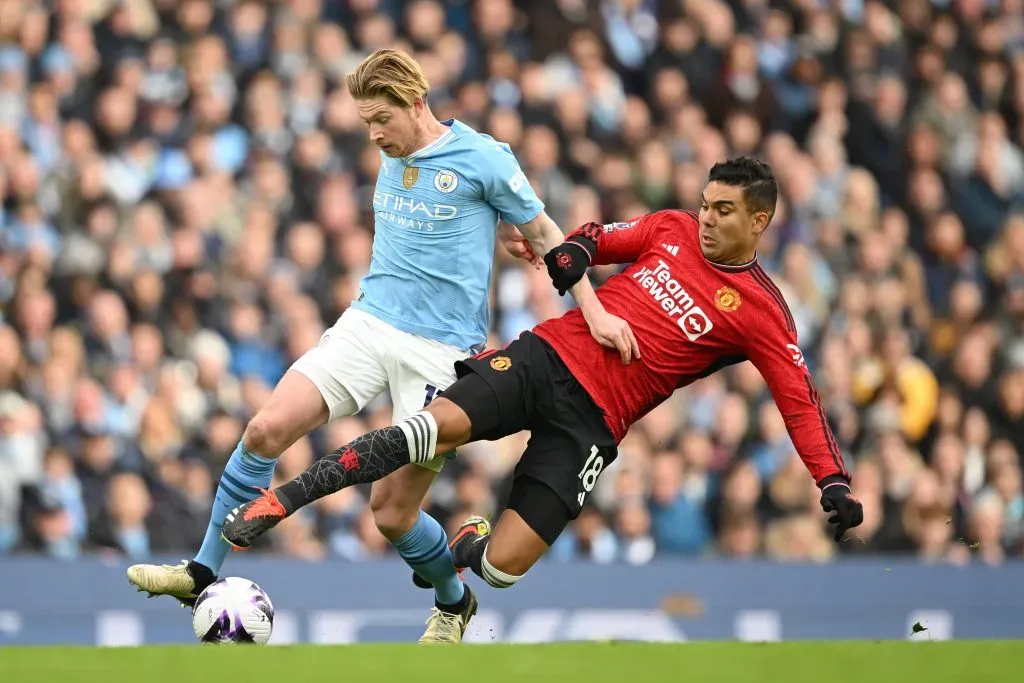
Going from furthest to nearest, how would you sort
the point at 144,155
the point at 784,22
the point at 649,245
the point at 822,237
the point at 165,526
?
the point at 784,22
the point at 822,237
the point at 144,155
the point at 165,526
the point at 649,245

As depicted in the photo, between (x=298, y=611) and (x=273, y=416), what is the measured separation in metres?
3.43

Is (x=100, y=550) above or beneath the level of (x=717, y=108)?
beneath

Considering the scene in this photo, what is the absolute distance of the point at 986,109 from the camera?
48.2ft

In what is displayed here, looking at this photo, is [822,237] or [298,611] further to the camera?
[822,237]

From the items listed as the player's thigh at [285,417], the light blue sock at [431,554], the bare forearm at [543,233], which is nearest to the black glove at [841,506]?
the bare forearm at [543,233]

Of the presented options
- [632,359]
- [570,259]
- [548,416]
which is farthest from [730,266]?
[548,416]

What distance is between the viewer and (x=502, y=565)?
23.3 ft

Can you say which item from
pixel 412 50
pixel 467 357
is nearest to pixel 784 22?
pixel 412 50

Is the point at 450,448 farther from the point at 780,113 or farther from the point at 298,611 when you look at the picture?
the point at 780,113

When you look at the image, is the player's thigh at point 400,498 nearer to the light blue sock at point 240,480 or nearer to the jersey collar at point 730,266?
the light blue sock at point 240,480

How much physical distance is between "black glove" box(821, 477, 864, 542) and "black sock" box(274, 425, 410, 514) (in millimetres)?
1704

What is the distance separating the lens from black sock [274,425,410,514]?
254 inches

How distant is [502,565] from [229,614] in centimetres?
117

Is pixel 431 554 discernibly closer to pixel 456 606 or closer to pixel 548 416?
pixel 456 606
